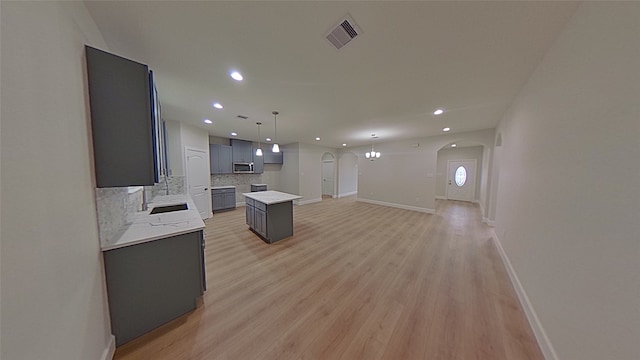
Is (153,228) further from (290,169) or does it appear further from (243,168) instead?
(290,169)

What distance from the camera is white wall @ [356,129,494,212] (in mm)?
5691

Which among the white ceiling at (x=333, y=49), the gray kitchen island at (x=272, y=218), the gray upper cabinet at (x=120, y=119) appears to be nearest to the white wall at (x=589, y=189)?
the white ceiling at (x=333, y=49)

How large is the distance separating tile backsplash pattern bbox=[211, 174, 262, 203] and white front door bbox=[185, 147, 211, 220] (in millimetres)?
1033

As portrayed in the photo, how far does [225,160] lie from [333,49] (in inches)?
222

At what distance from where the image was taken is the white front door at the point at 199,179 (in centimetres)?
492

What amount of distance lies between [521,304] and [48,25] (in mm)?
4366

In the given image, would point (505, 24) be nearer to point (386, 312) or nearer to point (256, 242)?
point (386, 312)

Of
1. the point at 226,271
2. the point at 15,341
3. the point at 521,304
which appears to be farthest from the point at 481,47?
the point at 226,271

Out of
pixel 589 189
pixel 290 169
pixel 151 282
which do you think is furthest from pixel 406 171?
pixel 151 282

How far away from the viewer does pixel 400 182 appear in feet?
21.6

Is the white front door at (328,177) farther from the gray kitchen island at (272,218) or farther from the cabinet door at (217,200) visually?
the gray kitchen island at (272,218)

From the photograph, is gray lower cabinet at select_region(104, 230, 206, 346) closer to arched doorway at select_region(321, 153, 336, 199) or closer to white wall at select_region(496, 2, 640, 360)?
white wall at select_region(496, 2, 640, 360)

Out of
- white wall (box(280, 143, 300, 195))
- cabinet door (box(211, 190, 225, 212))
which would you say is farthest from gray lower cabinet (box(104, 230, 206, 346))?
white wall (box(280, 143, 300, 195))

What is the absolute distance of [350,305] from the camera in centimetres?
199
